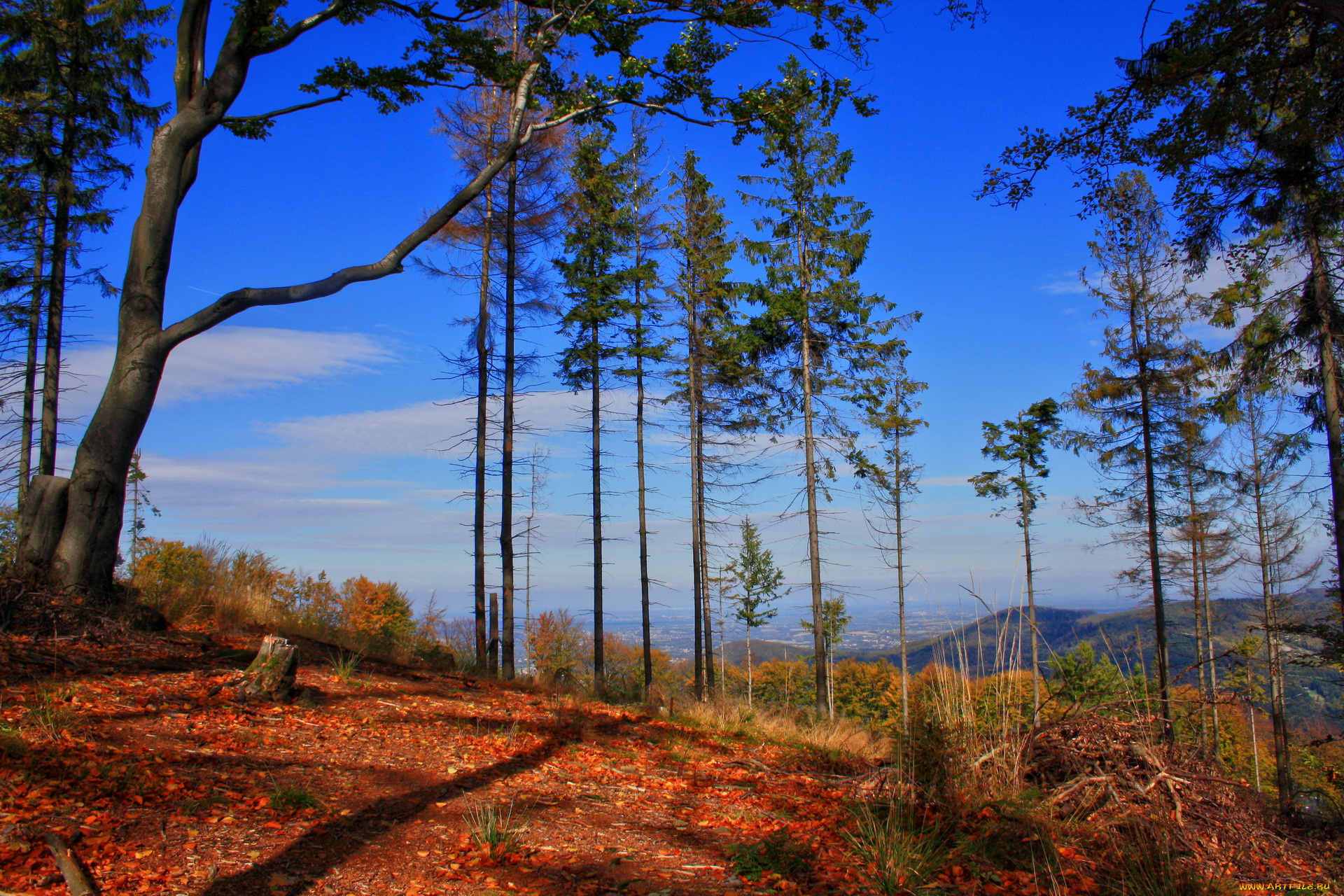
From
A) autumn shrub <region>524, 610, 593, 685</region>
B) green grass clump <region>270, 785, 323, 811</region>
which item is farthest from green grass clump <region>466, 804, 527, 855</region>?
autumn shrub <region>524, 610, 593, 685</region>

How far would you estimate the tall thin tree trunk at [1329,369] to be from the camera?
1172cm

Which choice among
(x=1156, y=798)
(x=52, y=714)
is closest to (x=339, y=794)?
(x=52, y=714)

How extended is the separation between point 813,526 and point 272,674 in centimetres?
1347

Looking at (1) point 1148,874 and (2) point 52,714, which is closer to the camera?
(1) point 1148,874

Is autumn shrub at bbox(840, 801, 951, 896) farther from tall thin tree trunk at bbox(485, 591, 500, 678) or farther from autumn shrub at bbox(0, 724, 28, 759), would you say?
tall thin tree trunk at bbox(485, 591, 500, 678)

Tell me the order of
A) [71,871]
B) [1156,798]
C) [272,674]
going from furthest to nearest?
[272,674] < [1156,798] < [71,871]

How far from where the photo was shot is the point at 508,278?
15711mm

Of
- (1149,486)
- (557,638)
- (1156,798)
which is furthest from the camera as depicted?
(557,638)

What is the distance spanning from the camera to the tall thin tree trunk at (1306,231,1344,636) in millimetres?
11719

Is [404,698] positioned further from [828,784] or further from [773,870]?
[773,870]

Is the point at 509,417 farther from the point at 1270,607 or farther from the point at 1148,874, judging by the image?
the point at 1270,607

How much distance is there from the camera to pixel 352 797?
410 cm

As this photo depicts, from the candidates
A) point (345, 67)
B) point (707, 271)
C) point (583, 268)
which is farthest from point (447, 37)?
point (707, 271)

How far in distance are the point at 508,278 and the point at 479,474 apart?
4659 millimetres
